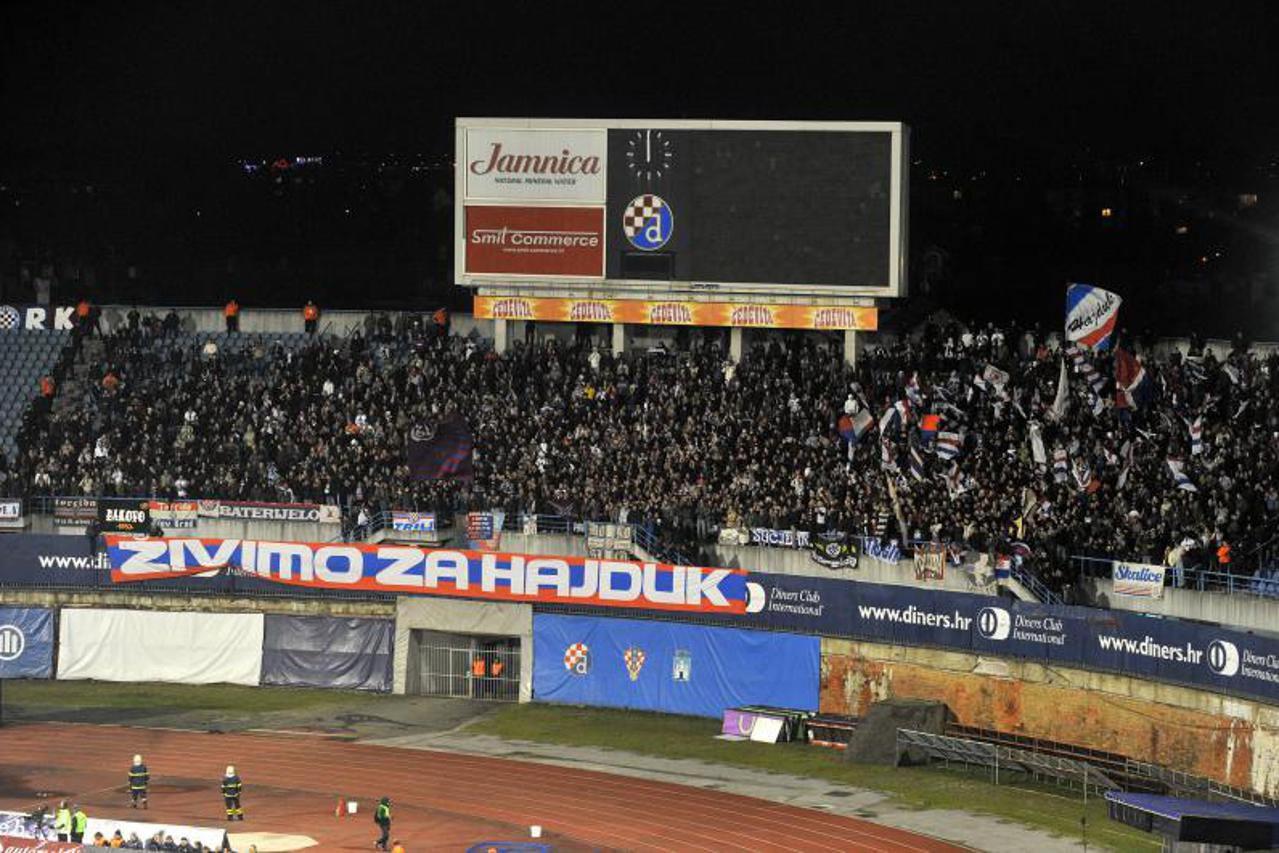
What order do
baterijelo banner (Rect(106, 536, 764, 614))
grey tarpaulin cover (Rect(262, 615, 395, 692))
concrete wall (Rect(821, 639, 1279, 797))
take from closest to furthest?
concrete wall (Rect(821, 639, 1279, 797)) → baterijelo banner (Rect(106, 536, 764, 614)) → grey tarpaulin cover (Rect(262, 615, 395, 692))

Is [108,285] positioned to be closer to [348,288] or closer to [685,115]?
[348,288]

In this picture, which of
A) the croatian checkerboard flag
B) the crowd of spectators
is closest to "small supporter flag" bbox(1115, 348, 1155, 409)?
the crowd of spectators

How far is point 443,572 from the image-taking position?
195 ft

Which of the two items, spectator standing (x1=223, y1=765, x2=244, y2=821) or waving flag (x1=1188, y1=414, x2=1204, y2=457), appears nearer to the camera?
spectator standing (x1=223, y1=765, x2=244, y2=821)

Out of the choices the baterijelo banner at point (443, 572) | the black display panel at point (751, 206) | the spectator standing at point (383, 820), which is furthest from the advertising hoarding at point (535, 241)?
the spectator standing at point (383, 820)

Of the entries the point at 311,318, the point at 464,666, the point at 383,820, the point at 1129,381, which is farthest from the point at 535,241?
the point at 383,820

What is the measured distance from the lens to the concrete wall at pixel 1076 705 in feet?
147

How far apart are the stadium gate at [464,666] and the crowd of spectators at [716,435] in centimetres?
386

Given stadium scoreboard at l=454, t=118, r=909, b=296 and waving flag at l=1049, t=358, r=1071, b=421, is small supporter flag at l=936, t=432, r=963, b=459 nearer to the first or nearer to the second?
waving flag at l=1049, t=358, r=1071, b=421

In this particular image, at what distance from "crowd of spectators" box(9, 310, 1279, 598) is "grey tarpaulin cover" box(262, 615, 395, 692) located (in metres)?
3.67

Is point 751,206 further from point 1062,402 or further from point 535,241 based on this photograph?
point 1062,402

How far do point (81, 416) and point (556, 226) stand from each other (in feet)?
54.7

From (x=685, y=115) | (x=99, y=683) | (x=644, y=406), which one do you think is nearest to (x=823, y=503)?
(x=644, y=406)

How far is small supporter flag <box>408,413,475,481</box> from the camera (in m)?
61.6
